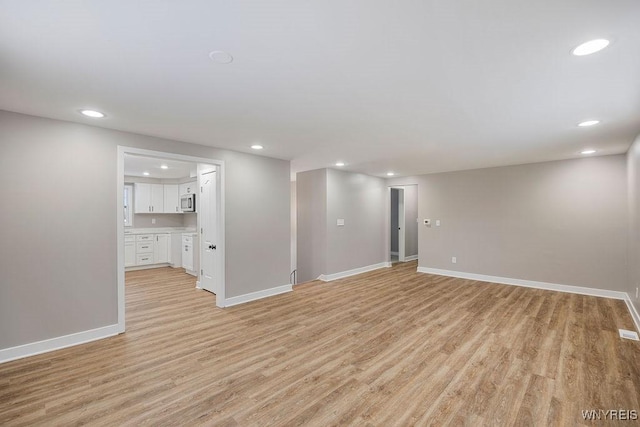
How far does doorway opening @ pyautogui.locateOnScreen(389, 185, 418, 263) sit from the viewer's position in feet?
27.3

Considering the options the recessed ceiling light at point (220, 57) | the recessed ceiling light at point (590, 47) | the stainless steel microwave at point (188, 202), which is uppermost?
the recessed ceiling light at point (220, 57)

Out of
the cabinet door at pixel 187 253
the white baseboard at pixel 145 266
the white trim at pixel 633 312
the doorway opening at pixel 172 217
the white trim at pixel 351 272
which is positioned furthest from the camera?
the white baseboard at pixel 145 266

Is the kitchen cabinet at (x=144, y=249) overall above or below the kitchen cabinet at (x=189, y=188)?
below

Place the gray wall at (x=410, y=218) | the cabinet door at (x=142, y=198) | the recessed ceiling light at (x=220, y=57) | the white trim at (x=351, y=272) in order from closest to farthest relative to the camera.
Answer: the recessed ceiling light at (x=220, y=57) → the white trim at (x=351, y=272) → the cabinet door at (x=142, y=198) → the gray wall at (x=410, y=218)

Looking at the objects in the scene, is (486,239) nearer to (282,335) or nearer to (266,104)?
(282,335)

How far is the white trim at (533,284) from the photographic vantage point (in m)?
4.77

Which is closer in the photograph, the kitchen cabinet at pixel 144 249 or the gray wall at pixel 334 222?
the gray wall at pixel 334 222

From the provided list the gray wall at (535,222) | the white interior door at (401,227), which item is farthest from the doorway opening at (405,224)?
the gray wall at (535,222)

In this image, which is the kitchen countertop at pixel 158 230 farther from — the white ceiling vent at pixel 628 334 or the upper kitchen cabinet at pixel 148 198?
the white ceiling vent at pixel 628 334

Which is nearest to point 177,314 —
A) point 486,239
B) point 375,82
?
point 375,82

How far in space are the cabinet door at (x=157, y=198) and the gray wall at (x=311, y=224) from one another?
13.3 ft

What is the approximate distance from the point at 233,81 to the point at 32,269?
2.91 metres

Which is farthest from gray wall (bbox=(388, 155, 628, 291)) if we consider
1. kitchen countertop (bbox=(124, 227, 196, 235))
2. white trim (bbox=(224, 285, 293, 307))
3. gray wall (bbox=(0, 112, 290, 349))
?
kitchen countertop (bbox=(124, 227, 196, 235))

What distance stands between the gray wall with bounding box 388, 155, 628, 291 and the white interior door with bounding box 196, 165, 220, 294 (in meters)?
4.97
